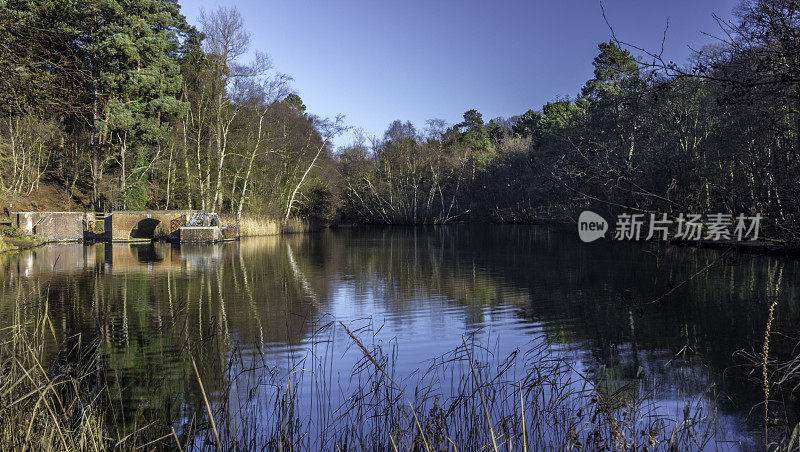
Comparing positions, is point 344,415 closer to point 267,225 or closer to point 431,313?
point 431,313

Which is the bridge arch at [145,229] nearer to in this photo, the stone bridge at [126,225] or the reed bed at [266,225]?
the stone bridge at [126,225]

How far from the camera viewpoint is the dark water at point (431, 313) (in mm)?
6488

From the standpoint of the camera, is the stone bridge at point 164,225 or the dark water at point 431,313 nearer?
the dark water at point 431,313

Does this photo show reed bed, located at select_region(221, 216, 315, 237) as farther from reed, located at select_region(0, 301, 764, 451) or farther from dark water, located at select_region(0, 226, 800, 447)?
reed, located at select_region(0, 301, 764, 451)

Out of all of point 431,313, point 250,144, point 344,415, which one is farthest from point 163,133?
point 344,415

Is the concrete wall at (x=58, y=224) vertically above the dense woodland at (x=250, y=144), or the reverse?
the dense woodland at (x=250, y=144)

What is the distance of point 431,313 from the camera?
35.1 feet

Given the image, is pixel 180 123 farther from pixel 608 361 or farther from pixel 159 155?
pixel 608 361

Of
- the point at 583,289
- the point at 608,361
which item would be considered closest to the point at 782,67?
the point at 608,361

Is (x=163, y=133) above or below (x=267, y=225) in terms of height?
above

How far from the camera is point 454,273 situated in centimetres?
1688

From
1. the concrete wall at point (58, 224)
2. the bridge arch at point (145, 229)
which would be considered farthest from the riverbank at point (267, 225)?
the concrete wall at point (58, 224)

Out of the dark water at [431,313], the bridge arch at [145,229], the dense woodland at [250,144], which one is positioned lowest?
the dark water at [431,313]

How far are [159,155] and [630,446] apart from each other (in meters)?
35.9
